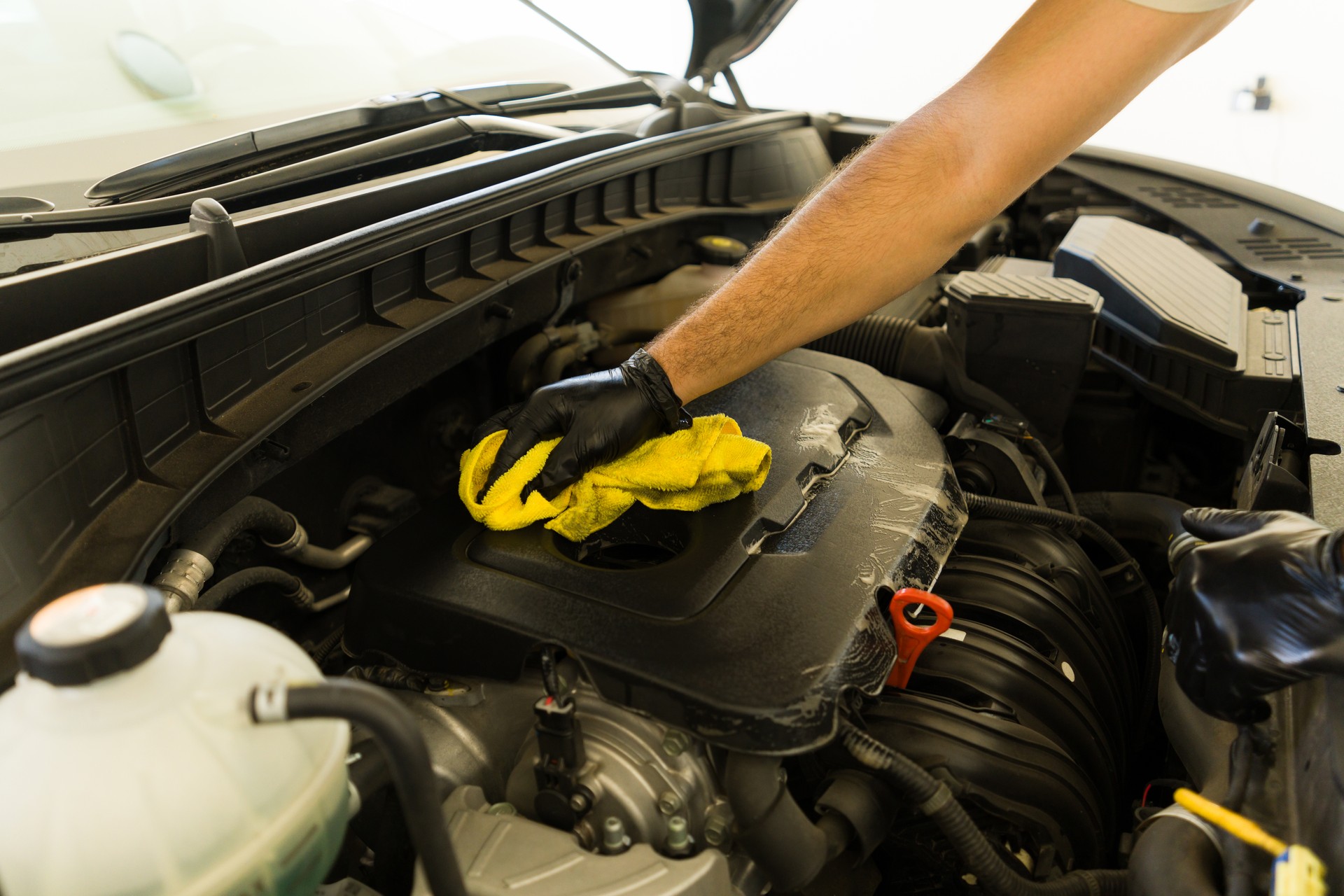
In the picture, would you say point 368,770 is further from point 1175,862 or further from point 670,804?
point 1175,862

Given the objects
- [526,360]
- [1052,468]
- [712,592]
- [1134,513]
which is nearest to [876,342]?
[1052,468]

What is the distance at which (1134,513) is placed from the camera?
1336 mm

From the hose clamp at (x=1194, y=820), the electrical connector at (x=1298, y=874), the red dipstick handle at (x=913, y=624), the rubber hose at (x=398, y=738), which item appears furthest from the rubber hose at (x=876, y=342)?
the rubber hose at (x=398, y=738)

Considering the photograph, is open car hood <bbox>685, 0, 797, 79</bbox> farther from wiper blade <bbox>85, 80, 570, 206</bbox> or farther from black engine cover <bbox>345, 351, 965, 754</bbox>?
black engine cover <bbox>345, 351, 965, 754</bbox>

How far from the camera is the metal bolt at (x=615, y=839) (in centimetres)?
76

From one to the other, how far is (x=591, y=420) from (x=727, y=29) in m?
1.19

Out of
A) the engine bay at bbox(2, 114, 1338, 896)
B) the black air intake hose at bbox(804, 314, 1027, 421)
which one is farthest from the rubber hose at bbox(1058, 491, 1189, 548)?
the black air intake hose at bbox(804, 314, 1027, 421)

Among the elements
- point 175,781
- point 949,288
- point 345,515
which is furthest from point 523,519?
point 949,288

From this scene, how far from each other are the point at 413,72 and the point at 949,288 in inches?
35.6

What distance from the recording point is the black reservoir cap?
1.50 ft

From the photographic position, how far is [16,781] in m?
0.48

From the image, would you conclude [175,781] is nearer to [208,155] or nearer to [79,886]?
[79,886]

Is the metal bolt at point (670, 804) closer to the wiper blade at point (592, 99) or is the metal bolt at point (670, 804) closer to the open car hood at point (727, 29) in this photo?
the wiper blade at point (592, 99)

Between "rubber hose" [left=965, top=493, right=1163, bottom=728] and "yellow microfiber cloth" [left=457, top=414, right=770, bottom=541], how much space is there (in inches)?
12.3
